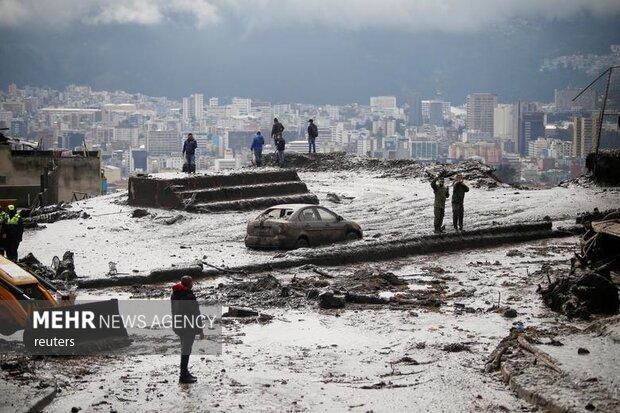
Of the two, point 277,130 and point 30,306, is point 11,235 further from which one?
point 277,130

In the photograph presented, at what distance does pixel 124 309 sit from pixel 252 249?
338 inches

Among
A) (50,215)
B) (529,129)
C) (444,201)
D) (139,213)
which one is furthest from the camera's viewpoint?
(529,129)

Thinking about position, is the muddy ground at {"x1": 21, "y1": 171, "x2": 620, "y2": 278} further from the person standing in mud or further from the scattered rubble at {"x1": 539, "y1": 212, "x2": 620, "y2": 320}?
the scattered rubble at {"x1": 539, "y1": 212, "x2": 620, "y2": 320}

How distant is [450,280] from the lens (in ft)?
72.1

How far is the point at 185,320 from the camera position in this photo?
13125 millimetres

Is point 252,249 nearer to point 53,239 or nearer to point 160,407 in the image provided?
point 53,239

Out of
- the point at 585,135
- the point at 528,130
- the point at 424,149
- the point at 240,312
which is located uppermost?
the point at 585,135

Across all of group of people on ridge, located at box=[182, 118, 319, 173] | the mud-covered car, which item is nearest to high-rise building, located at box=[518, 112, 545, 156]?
group of people on ridge, located at box=[182, 118, 319, 173]

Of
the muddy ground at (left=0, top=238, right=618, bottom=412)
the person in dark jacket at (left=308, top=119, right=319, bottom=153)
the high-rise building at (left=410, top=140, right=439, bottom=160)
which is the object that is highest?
the person in dark jacket at (left=308, top=119, right=319, bottom=153)

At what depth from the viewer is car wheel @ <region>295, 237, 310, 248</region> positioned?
85.1 ft

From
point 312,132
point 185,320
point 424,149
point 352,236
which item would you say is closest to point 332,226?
point 352,236

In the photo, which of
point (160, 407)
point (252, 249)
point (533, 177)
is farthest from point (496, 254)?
point (533, 177)

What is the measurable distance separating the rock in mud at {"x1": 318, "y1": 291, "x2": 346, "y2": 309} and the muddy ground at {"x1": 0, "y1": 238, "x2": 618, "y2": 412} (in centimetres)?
16

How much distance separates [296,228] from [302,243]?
1.52 ft
